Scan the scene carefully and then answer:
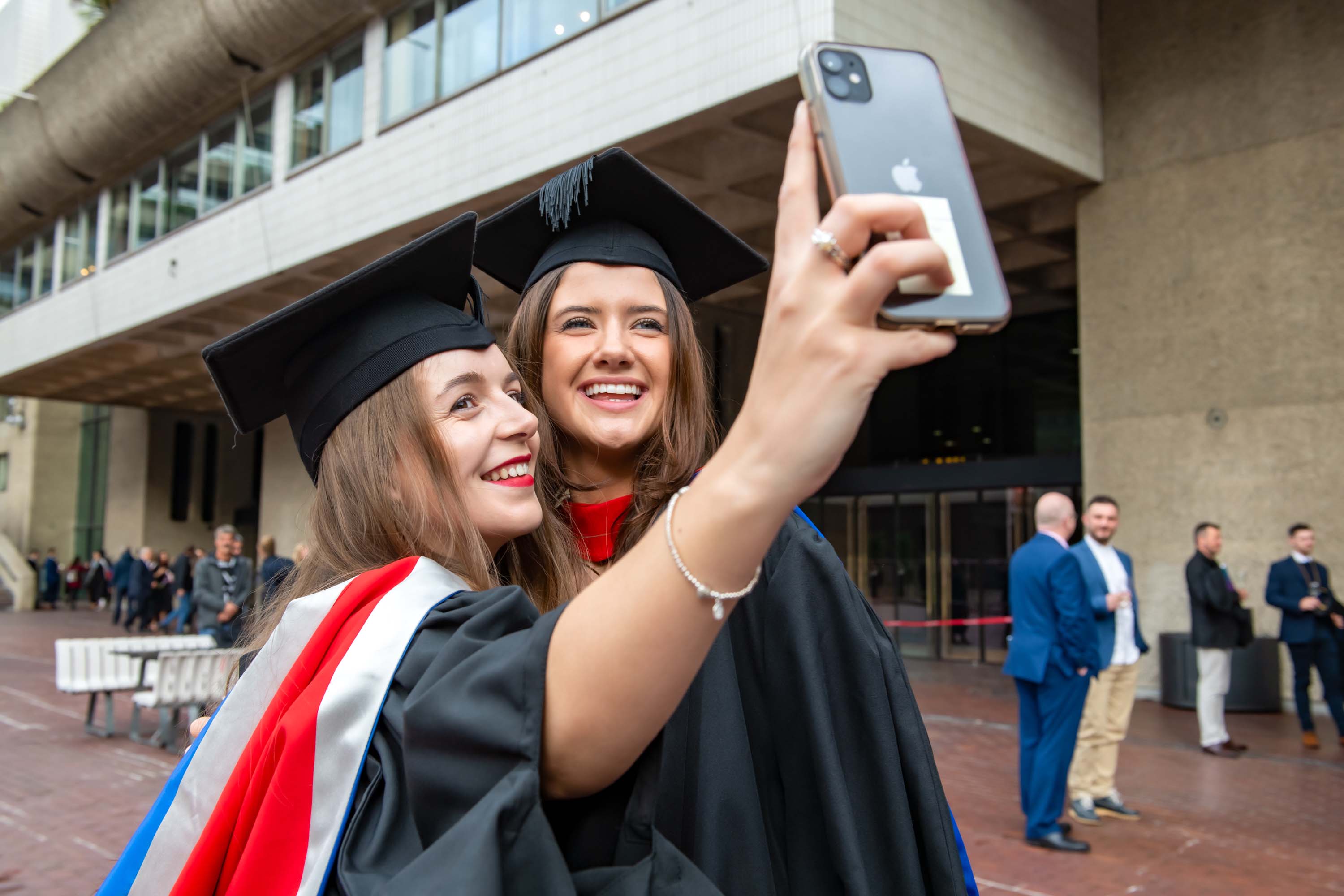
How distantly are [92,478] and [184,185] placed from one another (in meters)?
17.2

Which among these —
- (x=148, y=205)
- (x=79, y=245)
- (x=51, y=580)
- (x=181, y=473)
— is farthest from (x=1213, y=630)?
(x=51, y=580)

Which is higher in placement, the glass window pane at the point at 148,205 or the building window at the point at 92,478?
the glass window pane at the point at 148,205

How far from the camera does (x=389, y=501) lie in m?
1.39

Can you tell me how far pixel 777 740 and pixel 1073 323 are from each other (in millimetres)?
15114

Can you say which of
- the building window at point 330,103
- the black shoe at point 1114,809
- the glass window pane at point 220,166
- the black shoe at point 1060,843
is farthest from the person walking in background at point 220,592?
the glass window pane at point 220,166

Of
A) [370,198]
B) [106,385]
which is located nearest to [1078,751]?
[370,198]

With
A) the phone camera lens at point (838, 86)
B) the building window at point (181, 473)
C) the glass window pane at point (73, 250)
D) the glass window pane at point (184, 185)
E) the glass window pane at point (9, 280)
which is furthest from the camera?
the building window at point (181, 473)

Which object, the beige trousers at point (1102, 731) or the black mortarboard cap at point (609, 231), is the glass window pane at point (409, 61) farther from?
the black mortarboard cap at point (609, 231)

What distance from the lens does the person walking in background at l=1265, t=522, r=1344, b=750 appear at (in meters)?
8.35

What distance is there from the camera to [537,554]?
5.52 ft

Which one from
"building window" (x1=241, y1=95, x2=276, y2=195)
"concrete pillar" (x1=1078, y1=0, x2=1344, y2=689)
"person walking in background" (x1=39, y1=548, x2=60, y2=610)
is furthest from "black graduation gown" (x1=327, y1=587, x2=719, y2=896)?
"person walking in background" (x1=39, y1=548, x2=60, y2=610)

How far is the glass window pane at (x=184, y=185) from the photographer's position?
755 inches

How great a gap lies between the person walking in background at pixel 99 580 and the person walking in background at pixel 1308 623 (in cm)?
2852

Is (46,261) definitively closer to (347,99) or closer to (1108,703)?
(347,99)
